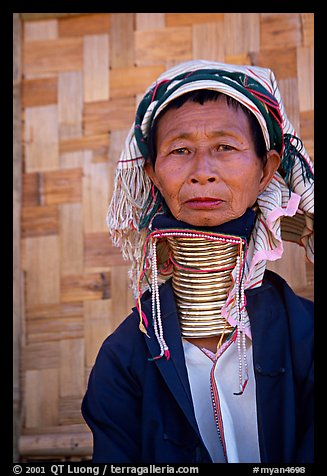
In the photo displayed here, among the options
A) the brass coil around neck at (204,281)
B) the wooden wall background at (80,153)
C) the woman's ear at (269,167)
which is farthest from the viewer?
the wooden wall background at (80,153)

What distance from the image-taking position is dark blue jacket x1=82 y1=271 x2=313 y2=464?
269 centimetres

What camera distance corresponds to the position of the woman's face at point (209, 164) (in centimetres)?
278

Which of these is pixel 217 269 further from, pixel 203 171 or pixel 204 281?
pixel 203 171

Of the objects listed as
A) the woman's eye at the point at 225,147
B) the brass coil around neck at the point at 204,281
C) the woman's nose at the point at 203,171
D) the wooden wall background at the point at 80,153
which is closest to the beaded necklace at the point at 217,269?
the brass coil around neck at the point at 204,281

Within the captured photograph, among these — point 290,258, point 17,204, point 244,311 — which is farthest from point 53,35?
point 244,311

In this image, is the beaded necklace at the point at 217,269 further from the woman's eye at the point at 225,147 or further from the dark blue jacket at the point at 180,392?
the woman's eye at the point at 225,147

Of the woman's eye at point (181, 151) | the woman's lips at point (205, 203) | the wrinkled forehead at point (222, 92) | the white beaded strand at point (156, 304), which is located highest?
the wrinkled forehead at point (222, 92)

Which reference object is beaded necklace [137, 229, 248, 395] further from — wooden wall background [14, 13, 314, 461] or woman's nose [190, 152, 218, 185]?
wooden wall background [14, 13, 314, 461]

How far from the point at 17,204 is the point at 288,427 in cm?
172

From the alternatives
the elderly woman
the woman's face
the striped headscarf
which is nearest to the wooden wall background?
the striped headscarf

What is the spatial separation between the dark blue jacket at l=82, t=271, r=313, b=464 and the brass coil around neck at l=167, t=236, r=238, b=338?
65mm

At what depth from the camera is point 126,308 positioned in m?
3.72

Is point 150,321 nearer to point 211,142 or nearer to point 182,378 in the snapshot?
point 182,378

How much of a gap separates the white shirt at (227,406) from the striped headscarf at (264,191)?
0.16m
